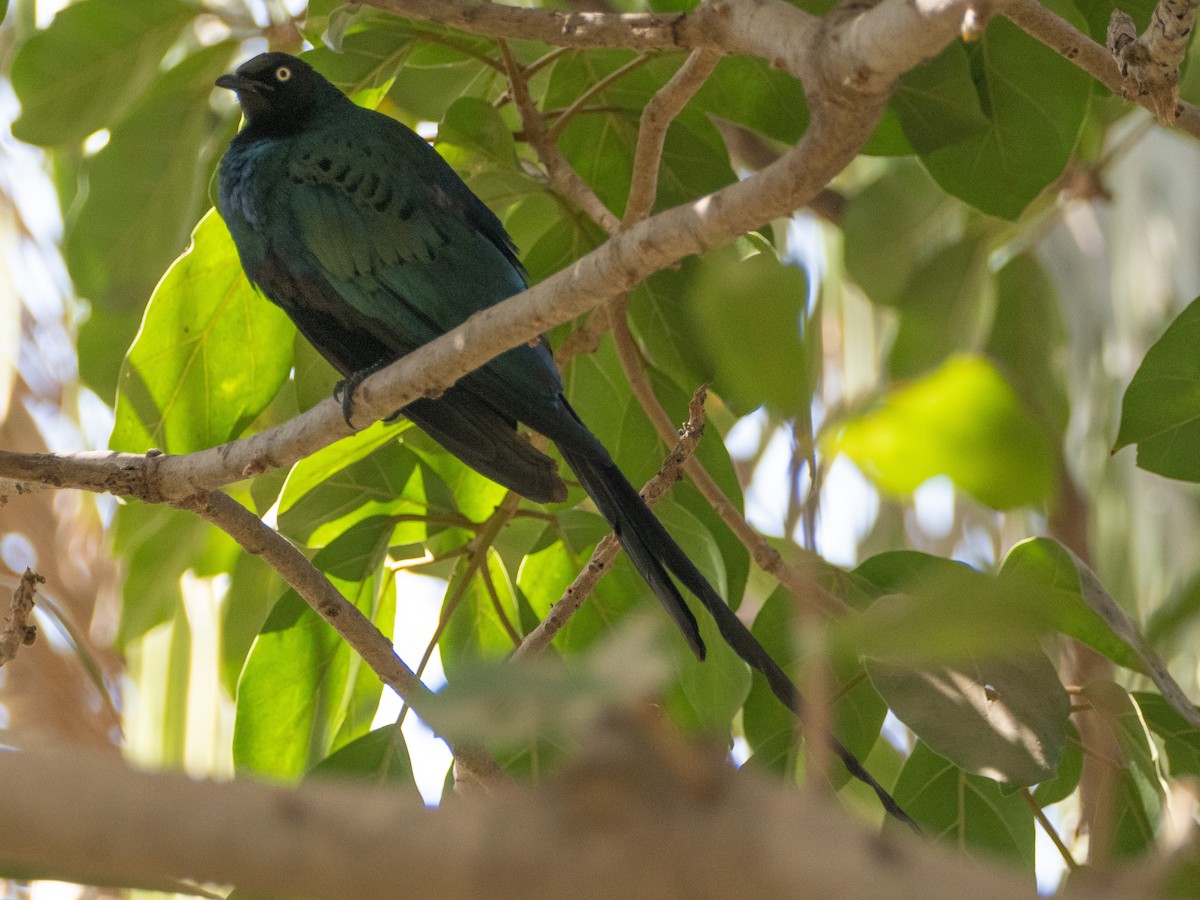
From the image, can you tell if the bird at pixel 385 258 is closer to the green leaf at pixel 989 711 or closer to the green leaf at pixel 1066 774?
the green leaf at pixel 989 711

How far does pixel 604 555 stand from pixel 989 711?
0.57 m

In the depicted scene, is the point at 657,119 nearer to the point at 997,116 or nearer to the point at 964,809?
the point at 997,116

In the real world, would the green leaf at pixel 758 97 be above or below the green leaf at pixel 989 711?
above

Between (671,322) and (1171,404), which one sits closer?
(1171,404)

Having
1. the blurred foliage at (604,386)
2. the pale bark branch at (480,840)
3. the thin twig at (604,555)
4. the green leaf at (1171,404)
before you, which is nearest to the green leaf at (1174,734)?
the blurred foliage at (604,386)

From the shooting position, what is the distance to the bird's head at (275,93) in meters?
2.41

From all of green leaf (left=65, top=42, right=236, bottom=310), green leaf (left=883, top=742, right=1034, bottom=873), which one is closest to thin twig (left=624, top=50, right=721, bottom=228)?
green leaf (left=883, top=742, right=1034, bottom=873)

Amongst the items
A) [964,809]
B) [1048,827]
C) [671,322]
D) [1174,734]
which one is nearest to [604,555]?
[671,322]

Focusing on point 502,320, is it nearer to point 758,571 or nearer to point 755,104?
point 755,104

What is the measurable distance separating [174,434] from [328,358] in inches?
11.8

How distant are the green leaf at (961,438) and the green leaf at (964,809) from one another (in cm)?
120

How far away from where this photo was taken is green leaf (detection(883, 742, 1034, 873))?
169 cm

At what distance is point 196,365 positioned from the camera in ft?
6.78

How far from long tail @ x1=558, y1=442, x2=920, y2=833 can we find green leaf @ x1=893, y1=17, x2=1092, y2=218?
69 cm
